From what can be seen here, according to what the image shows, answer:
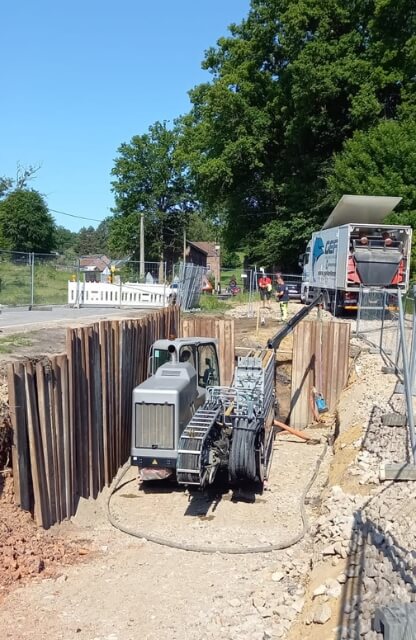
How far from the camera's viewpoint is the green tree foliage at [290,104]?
35.0 meters

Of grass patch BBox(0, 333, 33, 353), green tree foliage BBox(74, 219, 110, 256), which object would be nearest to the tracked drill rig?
grass patch BBox(0, 333, 33, 353)

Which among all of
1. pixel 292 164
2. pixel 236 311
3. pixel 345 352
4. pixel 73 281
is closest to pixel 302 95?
pixel 292 164

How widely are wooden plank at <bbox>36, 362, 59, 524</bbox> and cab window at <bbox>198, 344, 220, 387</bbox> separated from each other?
4.03 metres

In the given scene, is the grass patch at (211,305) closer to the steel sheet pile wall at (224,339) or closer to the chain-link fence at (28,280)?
the chain-link fence at (28,280)

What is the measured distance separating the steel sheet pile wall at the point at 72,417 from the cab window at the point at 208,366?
1286 mm

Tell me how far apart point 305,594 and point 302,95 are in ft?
112

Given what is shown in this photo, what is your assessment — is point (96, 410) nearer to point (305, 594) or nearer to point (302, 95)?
point (305, 594)

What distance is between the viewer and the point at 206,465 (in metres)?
8.76

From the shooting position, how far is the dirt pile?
628cm

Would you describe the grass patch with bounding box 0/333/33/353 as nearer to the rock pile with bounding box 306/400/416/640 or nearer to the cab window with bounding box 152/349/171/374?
the cab window with bounding box 152/349/171/374

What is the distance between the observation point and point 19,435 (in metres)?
6.79

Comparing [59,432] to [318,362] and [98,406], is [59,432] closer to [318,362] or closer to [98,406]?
[98,406]

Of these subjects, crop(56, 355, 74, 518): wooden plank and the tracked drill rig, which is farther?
the tracked drill rig

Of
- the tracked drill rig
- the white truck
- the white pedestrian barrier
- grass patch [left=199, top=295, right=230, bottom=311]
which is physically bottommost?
the tracked drill rig
